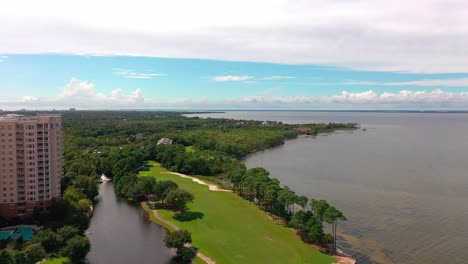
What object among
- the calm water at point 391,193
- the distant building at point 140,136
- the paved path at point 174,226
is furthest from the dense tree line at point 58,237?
the distant building at point 140,136

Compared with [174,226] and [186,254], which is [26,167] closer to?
[174,226]

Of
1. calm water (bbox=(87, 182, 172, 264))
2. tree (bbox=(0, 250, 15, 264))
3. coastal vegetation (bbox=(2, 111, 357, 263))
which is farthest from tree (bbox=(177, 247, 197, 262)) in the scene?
tree (bbox=(0, 250, 15, 264))

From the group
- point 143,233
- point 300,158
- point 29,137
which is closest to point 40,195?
point 29,137

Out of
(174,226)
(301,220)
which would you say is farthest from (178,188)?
(301,220)

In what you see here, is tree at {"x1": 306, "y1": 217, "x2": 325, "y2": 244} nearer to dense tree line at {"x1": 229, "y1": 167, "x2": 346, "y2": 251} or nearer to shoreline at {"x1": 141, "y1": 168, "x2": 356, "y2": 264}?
dense tree line at {"x1": 229, "y1": 167, "x2": 346, "y2": 251}

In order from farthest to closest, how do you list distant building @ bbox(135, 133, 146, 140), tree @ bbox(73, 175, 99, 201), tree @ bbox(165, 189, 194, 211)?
1. distant building @ bbox(135, 133, 146, 140)
2. tree @ bbox(73, 175, 99, 201)
3. tree @ bbox(165, 189, 194, 211)

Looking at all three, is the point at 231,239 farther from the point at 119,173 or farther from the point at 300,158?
the point at 300,158

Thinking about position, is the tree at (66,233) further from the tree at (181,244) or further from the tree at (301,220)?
the tree at (301,220)

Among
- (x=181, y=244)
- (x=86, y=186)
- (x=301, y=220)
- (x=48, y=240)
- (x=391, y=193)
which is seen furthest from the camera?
(x=391, y=193)
